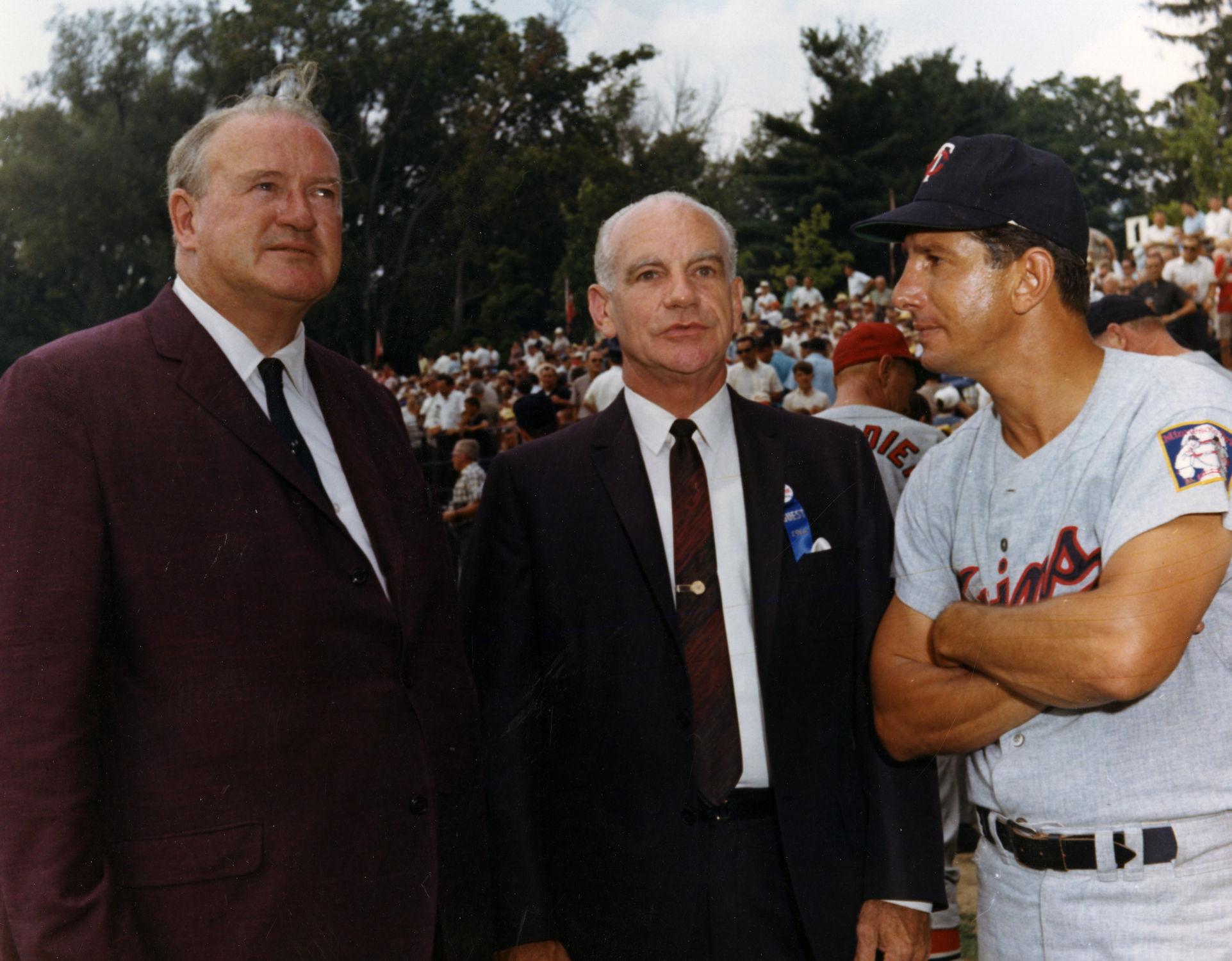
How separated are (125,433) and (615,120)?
4830 millimetres

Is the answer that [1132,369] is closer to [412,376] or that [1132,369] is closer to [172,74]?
[172,74]

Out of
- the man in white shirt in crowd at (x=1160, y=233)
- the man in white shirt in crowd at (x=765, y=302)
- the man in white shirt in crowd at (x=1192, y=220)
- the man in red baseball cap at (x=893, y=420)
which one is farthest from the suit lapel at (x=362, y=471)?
the man in white shirt in crowd at (x=765, y=302)

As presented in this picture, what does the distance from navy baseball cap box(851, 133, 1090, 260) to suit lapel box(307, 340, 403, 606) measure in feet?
3.78

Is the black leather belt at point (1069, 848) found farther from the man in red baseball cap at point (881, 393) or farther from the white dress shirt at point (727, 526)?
the man in red baseball cap at point (881, 393)

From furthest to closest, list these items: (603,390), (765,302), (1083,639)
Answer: (765,302) < (603,390) < (1083,639)

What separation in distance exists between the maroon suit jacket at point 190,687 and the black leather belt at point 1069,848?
1.06 metres

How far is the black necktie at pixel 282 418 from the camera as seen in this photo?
6.84 ft

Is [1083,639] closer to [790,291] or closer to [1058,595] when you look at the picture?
[1058,595]

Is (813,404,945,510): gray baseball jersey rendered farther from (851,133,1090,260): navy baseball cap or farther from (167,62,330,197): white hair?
(167,62,330,197): white hair

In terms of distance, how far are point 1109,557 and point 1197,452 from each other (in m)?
0.22

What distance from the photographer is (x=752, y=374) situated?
11570mm

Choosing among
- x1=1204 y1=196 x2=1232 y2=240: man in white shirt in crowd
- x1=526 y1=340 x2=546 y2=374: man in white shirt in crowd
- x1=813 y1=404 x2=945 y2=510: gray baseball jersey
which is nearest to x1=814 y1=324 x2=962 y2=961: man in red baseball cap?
x1=813 y1=404 x2=945 y2=510: gray baseball jersey

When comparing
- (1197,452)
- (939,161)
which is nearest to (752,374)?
(939,161)

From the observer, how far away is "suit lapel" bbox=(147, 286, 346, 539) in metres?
1.97
